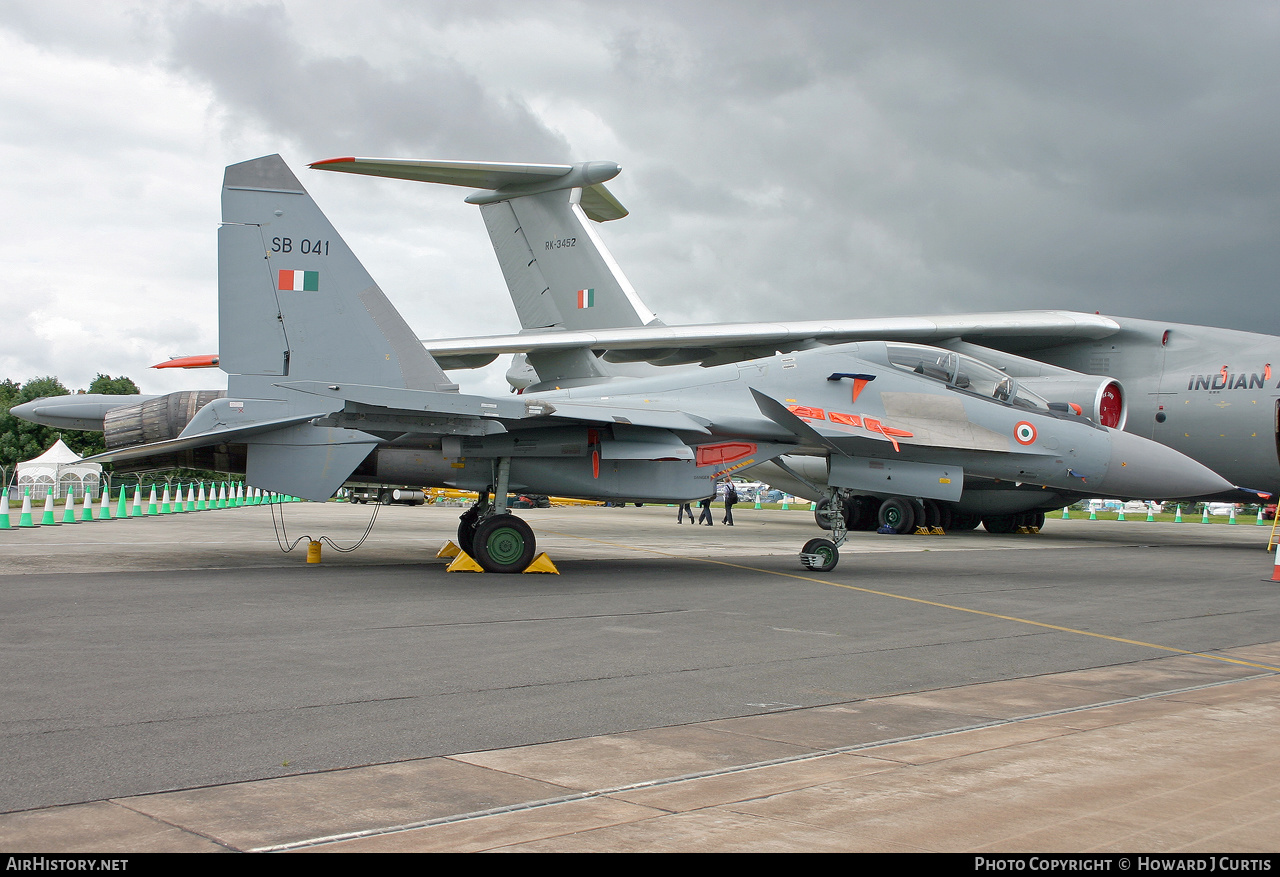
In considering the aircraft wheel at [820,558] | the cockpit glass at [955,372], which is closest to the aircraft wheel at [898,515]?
the cockpit glass at [955,372]

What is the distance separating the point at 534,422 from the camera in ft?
36.3

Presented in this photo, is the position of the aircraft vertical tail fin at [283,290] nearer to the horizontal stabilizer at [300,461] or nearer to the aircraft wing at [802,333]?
the horizontal stabilizer at [300,461]

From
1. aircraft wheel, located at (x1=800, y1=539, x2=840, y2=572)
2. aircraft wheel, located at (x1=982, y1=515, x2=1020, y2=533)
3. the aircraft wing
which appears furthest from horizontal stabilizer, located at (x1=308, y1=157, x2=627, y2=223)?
aircraft wheel, located at (x1=982, y1=515, x2=1020, y2=533)

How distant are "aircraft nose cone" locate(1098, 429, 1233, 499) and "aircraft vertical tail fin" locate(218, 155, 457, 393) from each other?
9276 millimetres

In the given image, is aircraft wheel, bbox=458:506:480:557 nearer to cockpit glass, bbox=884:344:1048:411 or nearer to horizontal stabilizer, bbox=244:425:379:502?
horizontal stabilizer, bbox=244:425:379:502

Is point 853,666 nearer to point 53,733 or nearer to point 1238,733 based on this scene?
point 1238,733

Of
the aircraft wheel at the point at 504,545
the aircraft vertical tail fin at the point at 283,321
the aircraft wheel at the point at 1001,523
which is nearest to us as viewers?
the aircraft vertical tail fin at the point at 283,321

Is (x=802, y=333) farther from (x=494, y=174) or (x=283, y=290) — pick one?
(x=283, y=290)

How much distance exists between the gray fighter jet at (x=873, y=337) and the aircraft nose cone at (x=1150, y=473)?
9.07ft

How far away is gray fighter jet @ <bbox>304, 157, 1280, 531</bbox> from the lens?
1633cm

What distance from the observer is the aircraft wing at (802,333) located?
17.5 m

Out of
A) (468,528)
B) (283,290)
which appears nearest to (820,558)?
(468,528)

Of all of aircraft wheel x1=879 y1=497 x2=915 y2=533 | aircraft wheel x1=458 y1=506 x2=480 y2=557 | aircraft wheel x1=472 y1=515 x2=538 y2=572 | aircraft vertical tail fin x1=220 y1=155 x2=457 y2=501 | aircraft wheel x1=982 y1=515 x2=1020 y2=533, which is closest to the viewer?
aircraft vertical tail fin x1=220 y1=155 x2=457 y2=501
